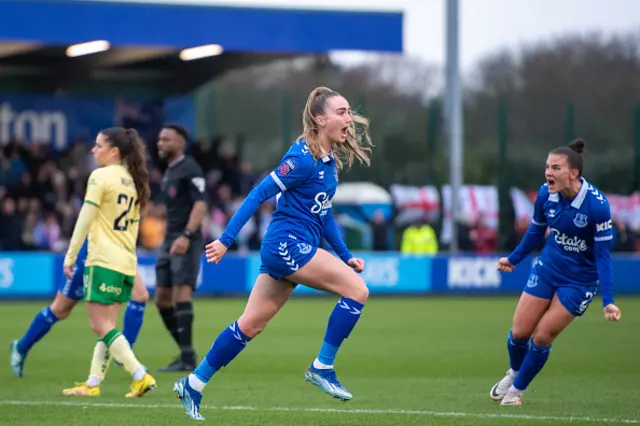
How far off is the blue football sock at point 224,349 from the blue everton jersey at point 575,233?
257cm

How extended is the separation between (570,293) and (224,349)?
2709mm

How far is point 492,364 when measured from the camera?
41.4ft

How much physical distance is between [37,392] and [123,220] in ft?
5.47

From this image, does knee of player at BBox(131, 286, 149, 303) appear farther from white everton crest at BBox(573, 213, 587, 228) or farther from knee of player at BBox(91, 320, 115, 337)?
white everton crest at BBox(573, 213, 587, 228)

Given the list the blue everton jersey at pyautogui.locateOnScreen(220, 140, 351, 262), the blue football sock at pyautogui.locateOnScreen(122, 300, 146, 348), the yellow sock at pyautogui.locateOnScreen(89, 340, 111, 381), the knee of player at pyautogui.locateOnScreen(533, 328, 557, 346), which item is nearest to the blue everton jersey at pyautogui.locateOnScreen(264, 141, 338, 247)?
the blue everton jersey at pyautogui.locateOnScreen(220, 140, 351, 262)

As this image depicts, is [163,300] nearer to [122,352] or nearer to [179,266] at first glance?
[179,266]

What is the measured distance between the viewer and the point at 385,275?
2398 centimetres

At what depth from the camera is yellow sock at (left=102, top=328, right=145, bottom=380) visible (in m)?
9.41

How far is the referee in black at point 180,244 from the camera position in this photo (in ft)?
38.2

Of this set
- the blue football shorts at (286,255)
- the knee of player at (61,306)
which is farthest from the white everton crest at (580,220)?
the knee of player at (61,306)

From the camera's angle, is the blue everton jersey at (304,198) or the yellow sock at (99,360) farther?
the yellow sock at (99,360)

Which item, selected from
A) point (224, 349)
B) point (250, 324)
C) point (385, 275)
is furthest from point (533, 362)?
point (385, 275)

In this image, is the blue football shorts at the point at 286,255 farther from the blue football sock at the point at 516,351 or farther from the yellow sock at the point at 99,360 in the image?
the yellow sock at the point at 99,360

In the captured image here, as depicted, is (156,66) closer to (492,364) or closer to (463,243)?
(463,243)
